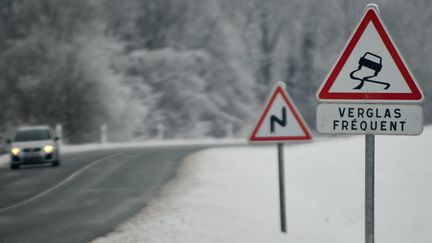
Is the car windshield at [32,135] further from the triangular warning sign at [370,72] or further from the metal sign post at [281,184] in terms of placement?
the triangular warning sign at [370,72]

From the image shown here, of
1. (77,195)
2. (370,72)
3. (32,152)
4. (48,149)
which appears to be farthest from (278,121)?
(32,152)

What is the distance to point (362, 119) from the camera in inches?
255

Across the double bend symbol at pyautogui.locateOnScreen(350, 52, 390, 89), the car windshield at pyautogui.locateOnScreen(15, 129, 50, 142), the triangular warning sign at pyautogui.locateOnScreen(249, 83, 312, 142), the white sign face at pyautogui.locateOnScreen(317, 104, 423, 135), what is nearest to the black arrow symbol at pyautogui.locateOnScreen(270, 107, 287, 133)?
the triangular warning sign at pyautogui.locateOnScreen(249, 83, 312, 142)

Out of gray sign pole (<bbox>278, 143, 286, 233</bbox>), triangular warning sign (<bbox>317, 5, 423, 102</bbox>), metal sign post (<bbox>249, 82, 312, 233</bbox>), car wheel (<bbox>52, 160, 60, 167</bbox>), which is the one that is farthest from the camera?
car wheel (<bbox>52, 160, 60, 167</bbox>)

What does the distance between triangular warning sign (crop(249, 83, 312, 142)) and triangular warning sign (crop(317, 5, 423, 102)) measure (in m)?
2.85

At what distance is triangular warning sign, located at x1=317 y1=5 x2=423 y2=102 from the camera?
239 inches

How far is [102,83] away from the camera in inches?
1487

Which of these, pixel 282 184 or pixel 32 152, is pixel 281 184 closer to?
pixel 282 184

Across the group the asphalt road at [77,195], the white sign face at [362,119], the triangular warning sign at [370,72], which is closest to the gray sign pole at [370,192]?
the white sign face at [362,119]

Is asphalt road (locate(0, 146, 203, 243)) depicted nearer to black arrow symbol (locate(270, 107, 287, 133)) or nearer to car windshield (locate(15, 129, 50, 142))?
car windshield (locate(15, 129, 50, 142))

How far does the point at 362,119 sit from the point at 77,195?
10177 millimetres

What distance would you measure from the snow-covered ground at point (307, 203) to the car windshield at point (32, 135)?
690 centimetres

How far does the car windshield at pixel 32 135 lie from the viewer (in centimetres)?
2319

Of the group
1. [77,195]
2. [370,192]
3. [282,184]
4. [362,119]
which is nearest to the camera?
[370,192]
